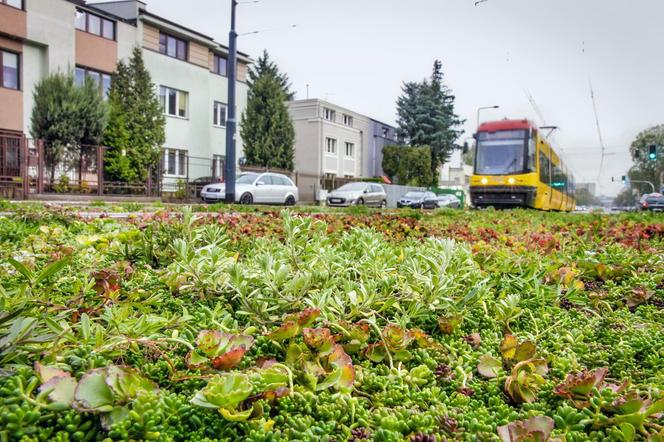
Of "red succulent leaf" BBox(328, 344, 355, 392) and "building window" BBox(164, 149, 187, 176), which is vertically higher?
"building window" BBox(164, 149, 187, 176)

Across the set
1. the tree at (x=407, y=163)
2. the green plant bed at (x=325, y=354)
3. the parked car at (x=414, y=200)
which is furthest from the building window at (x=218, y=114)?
the green plant bed at (x=325, y=354)

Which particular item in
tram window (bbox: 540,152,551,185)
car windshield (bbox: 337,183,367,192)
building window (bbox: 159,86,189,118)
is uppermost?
building window (bbox: 159,86,189,118)

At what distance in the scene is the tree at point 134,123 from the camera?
Result: 26447 millimetres

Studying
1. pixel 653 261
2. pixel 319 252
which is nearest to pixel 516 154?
pixel 653 261

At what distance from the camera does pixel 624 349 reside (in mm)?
1565

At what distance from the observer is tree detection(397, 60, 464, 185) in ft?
192

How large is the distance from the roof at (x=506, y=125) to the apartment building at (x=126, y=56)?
52.9ft

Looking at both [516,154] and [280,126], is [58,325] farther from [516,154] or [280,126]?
[280,126]

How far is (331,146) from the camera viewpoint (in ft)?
167

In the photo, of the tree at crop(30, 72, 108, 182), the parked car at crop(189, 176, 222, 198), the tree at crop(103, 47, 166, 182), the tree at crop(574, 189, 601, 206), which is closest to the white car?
the tree at crop(103, 47, 166, 182)

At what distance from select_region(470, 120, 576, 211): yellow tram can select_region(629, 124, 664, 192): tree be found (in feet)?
247

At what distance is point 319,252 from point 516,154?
19972 millimetres

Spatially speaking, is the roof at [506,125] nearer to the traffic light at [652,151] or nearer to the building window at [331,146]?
the traffic light at [652,151]

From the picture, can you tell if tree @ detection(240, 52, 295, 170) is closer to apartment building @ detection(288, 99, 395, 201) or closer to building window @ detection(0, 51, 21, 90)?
apartment building @ detection(288, 99, 395, 201)
